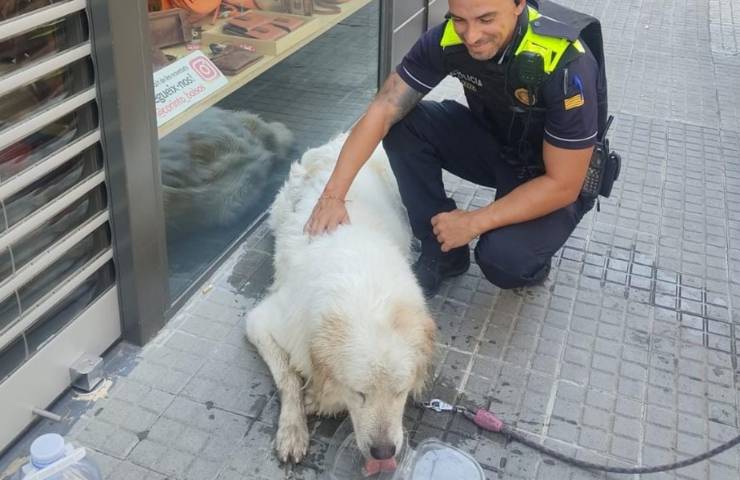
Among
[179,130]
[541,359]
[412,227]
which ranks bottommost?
[541,359]

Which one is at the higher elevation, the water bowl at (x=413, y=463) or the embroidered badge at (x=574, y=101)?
the embroidered badge at (x=574, y=101)

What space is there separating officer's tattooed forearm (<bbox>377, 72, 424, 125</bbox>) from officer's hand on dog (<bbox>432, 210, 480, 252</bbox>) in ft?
1.94

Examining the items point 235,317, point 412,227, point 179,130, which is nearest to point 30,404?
point 235,317

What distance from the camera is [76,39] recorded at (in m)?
2.47

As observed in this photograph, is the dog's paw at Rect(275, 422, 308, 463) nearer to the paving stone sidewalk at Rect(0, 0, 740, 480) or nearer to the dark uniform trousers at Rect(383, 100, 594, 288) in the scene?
Answer: the paving stone sidewalk at Rect(0, 0, 740, 480)

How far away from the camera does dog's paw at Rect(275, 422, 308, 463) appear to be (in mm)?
2643

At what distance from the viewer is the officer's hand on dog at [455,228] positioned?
→ 3.11 metres

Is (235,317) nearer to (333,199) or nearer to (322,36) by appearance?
(333,199)

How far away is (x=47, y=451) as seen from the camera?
7.04 feet

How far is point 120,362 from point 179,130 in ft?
3.43

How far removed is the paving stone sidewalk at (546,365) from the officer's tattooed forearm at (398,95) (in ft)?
3.04

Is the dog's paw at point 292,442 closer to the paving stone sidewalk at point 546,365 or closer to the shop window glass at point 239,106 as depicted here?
the paving stone sidewalk at point 546,365

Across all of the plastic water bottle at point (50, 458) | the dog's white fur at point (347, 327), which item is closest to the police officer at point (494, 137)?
the dog's white fur at point (347, 327)

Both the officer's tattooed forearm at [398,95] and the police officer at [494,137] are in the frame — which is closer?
the police officer at [494,137]
